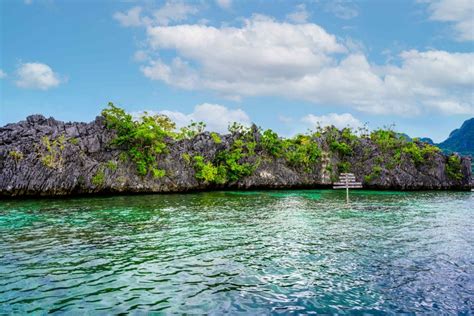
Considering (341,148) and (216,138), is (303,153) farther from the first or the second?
(216,138)

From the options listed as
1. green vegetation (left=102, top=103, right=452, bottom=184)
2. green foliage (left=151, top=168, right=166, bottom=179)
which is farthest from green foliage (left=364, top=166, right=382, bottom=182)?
green foliage (left=151, top=168, right=166, bottom=179)

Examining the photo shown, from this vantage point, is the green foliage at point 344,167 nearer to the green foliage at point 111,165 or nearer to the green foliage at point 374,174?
the green foliage at point 374,174

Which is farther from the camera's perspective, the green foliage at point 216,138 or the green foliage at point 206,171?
the green foliage at point 216,138

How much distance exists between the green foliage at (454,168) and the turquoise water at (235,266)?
51.1 meters

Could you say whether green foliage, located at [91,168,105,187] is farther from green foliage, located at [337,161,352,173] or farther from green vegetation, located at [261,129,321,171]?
green foliage, located at [337,161,352,173]

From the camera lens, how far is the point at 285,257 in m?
12.0

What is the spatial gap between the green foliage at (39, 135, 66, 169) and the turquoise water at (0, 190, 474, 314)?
21314 mm

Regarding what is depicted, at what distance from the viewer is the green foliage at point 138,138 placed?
4562 cm

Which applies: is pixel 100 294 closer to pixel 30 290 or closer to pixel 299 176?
pixel 30 290

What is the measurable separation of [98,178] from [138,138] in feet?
27.4

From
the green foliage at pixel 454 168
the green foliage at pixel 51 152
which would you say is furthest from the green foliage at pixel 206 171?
the green foliage at pixel 454 168

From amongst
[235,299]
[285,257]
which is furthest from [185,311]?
[285,257]

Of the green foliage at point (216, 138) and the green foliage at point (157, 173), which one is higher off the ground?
the green foliage at point (216, 138)

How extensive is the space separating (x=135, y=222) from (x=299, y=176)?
42206 millimetres
